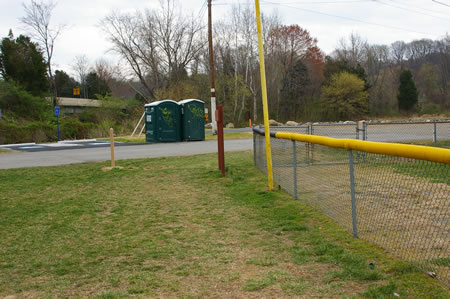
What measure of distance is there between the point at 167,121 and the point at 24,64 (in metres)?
25.0

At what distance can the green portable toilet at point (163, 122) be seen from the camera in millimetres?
24125

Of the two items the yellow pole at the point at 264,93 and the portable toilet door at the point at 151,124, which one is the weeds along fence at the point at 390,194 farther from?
the portable toilet door at the point at 151,124

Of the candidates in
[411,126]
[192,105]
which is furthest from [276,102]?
[411,126]

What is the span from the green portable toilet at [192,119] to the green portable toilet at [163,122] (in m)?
0.38

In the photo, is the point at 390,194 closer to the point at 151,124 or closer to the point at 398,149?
the point at 398,149

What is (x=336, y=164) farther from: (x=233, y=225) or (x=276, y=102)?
(x=276, y=102)

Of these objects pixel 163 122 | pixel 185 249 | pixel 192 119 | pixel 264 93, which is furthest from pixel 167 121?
pixel 185 249

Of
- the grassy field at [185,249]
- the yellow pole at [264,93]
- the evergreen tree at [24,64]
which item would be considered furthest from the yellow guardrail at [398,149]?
the evergreen tree at [24,64]

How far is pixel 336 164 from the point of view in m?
5.84

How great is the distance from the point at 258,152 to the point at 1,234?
701 cm

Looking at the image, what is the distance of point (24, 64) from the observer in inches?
1647

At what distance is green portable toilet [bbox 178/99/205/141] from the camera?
80.8 feet

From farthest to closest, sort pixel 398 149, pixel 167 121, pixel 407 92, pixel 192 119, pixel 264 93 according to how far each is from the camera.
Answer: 1. pixel 407 92
2. pixel 192 119
3. pixel 167 121
4. pixel 264 93
5. pixel 398 149

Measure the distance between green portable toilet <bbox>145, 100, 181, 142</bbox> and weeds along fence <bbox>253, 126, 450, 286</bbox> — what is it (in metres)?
17.8
